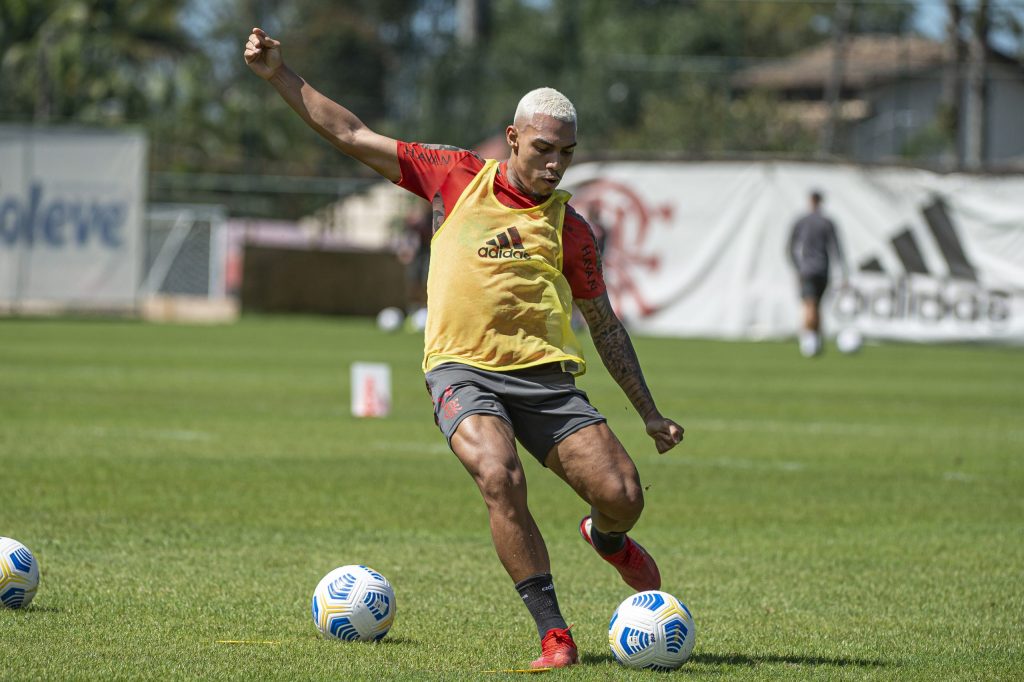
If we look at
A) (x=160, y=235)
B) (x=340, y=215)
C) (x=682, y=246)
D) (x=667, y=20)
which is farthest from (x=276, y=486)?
(x=667, y=20)

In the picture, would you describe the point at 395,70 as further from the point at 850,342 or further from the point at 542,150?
the point at 542,150

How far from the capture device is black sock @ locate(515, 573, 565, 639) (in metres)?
5.82

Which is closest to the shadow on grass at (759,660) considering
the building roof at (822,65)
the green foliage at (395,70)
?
the green foliage at (395,70)

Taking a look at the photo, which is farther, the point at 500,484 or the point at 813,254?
the point at 813,254

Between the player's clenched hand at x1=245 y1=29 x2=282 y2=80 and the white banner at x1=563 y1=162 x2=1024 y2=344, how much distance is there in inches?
925

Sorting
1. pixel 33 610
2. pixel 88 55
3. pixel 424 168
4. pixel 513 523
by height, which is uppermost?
pixel 88 55

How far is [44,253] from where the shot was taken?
30.9 m

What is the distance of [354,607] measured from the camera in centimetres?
621

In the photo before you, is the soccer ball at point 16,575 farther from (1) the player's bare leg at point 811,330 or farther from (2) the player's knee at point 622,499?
(1) the player's bare leg at point 811,330

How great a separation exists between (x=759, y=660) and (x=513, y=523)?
3.59 ft

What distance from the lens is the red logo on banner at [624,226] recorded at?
3062cm

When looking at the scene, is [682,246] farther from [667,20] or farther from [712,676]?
[667,20]

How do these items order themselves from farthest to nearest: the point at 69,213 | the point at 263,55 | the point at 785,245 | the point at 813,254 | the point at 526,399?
the point at 69,213 < the point at 785,245 < the point at 813,254 < the point at 263,55 < the point at 526,399

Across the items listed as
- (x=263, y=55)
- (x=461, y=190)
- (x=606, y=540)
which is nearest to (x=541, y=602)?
(x=606, y=540)
